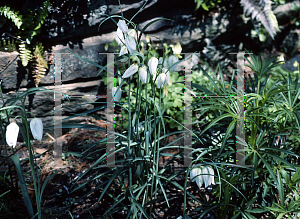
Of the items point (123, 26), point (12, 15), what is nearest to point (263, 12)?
point (123, 26)

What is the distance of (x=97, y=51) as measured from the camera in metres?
2.43

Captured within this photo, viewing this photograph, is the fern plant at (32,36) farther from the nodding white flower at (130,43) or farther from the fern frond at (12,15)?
the nodding white flower at (130,43)

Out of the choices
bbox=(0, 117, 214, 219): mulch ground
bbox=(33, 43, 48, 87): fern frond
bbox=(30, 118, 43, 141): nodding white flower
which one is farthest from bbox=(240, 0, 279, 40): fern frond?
bbox=(30, 118, 43, 141): nodding white flower

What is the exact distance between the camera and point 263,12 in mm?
2623

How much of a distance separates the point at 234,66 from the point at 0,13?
2.75m

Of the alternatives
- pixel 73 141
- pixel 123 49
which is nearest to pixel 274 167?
pixel 123 49

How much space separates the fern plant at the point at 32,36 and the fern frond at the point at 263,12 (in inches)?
83.4

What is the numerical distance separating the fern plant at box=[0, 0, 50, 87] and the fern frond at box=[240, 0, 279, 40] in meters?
2.12

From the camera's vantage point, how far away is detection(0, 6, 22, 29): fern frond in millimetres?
1876

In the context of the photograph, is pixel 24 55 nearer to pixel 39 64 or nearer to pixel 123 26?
pixel 39 64

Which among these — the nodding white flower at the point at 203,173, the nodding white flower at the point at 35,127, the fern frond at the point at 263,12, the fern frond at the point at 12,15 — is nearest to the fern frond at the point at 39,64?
the fern frond at the point at 12,15

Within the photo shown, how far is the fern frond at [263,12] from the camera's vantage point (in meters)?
2.59

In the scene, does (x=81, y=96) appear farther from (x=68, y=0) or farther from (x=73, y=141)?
(x=68, y=0)

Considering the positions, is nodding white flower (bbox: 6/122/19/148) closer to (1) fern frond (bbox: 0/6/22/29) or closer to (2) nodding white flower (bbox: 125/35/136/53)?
(2) nodding white flower (bbox: 125/35/136/53)
